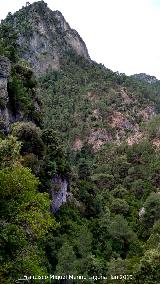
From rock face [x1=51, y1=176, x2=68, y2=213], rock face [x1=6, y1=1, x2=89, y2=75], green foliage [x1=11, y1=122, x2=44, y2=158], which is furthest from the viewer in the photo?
rock face [x1=6, y1=1, x2=89, y2=75]

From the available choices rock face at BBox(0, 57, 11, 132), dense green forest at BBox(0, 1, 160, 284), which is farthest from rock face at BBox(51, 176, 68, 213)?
rock face at BBox(0, 57, 11, 132)

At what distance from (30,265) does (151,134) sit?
389 ft

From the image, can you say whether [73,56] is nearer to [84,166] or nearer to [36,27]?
[36,27]

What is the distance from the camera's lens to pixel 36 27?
618 feet

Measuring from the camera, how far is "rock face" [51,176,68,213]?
64500mm

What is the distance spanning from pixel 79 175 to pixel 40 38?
110189 millimetres

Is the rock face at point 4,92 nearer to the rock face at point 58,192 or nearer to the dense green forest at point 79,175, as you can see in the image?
the dense green forest at point 79,175

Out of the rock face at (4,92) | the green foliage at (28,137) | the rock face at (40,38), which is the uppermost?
the rock face at (40,38)

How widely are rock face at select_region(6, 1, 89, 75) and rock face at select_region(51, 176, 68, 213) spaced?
118658 mm

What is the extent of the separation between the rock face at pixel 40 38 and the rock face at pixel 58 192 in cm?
11866

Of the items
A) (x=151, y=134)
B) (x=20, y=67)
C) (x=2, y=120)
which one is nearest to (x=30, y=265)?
(x=2, y=120)

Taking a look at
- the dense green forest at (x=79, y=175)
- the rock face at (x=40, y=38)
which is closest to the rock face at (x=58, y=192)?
the dense green forest at (x=79, y=175)

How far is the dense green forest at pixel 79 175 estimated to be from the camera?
86.9 feet

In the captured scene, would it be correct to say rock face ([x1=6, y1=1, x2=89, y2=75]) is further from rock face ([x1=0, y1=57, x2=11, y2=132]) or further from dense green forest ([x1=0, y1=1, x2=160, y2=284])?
rock face ([x1=0, y1=57, x2=11, y2=132])
